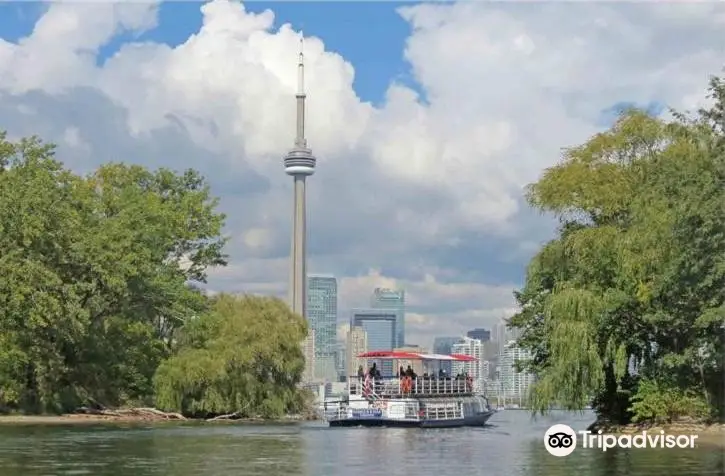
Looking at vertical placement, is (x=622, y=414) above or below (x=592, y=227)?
below

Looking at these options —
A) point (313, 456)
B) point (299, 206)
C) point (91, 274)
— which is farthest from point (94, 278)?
point (299, 206)

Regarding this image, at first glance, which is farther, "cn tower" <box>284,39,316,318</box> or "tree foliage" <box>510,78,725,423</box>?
"cn tower" <box>284,39,316,318</box>

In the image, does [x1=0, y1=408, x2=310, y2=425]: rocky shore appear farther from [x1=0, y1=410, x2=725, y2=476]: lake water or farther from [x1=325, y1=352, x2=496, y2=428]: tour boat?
[x1=0, y1=410, x2=725, y2=476]: lake water

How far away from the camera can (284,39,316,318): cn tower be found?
164500 millimetres

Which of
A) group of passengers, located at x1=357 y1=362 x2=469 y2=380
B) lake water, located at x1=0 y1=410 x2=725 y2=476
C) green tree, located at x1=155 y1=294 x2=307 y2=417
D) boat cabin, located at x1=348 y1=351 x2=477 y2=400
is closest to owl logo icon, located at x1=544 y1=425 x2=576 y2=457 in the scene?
lake water, located at x1=0 y1=410 x2=725 y2=476

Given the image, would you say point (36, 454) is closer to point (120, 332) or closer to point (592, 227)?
point (592, 227)

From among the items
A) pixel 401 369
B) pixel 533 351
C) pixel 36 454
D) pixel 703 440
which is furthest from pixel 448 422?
pixel 36 454

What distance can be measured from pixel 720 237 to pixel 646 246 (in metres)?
3.91

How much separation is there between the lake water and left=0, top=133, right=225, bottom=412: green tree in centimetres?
1000

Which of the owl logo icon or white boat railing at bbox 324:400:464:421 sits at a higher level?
white boat railing at bbox 324:400:464:421

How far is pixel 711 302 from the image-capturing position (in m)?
A: 35.2

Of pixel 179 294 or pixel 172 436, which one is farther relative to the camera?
pixel 179 294

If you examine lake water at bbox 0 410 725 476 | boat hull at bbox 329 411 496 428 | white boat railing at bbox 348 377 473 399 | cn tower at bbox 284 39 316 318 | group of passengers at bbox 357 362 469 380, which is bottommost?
lake water at bbox 0 410 725 476

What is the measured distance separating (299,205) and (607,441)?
13401cm
